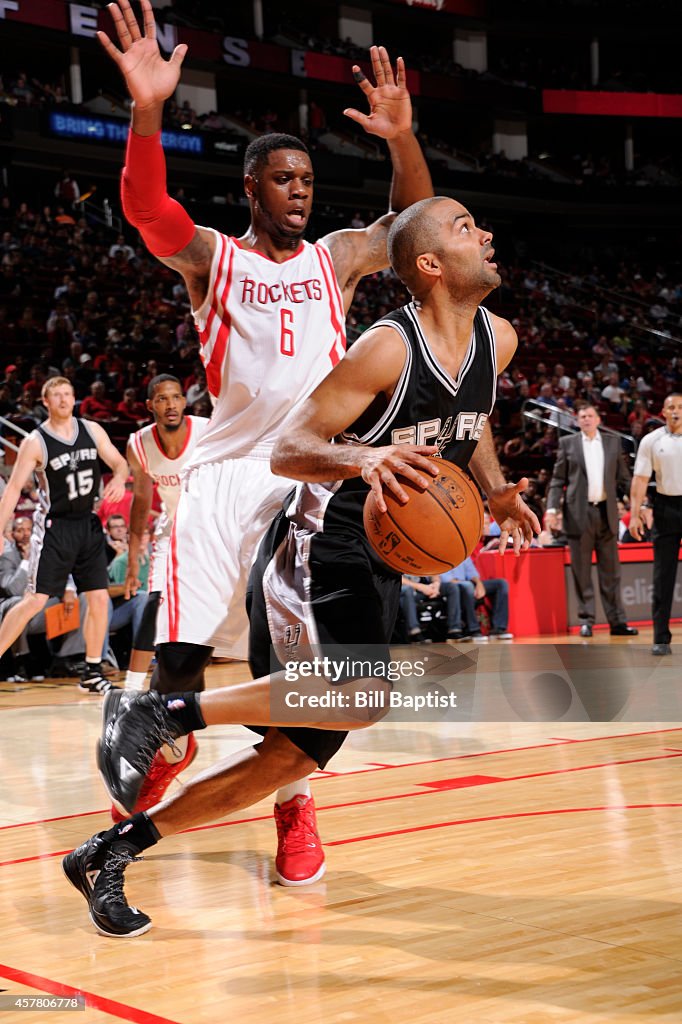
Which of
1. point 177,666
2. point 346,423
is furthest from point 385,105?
point 177,666

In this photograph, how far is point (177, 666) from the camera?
130 inches

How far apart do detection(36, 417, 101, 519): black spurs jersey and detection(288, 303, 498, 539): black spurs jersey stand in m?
5.22

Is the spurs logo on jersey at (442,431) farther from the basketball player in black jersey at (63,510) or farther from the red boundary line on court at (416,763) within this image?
the basketball player in black jersey at (63,510)

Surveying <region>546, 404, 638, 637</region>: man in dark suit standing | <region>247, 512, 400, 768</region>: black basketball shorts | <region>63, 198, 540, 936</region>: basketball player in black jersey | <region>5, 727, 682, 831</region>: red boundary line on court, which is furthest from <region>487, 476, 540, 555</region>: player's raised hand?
<region>546, 404, 638, 637</region>: man in dark suit standing

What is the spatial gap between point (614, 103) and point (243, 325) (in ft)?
108

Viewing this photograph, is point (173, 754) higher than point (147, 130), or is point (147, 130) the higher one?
point (147, 130)

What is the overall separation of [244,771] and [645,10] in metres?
34.7

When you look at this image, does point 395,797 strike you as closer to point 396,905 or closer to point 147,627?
point 396,905

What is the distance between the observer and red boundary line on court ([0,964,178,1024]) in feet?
7.41

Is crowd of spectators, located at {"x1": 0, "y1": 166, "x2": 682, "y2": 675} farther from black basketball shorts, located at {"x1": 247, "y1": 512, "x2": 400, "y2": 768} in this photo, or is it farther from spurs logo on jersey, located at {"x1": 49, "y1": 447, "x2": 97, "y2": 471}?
black basketball shorts, located at {"x1": 247, "y1": 512, "x2": 400, "y2": 768}

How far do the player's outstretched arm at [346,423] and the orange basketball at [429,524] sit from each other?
65 mm

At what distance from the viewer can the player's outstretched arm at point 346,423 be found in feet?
8.43

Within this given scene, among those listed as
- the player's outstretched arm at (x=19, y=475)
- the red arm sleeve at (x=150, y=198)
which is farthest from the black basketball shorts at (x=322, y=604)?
the player's outstretched arm at (x=19, y=475)

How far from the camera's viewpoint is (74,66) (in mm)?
27766
